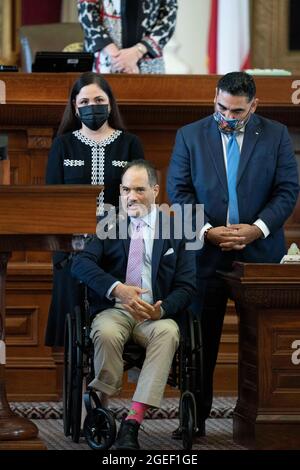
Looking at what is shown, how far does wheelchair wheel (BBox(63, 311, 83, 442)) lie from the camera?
13.8ft

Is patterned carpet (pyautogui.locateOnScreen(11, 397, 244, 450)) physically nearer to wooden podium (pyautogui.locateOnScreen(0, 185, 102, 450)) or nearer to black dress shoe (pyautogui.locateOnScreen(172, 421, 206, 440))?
black dress shoe (pyautogui.locateOnScreen(172, 421, 206, 440))

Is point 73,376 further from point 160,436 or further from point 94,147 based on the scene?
point 94,147

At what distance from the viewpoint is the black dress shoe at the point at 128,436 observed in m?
4.02

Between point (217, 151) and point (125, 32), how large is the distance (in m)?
1.32

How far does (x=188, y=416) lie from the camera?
415 centimetres

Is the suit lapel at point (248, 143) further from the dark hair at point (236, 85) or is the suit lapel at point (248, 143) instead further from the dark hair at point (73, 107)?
the dark hair at point (73, 107)

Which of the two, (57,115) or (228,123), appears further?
(57,115)

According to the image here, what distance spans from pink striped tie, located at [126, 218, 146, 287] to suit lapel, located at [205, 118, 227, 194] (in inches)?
15.4

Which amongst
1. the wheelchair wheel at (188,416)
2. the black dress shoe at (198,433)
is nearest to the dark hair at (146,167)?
the wheelchair wheel at (188,416)

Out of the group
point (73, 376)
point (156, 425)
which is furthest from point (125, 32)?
point (73, 376)

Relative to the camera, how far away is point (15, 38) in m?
9.09

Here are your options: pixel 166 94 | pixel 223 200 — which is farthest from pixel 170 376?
pixel 166 94

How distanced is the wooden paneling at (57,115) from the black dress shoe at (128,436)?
1.26 m

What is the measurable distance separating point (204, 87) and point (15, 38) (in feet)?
13.2
